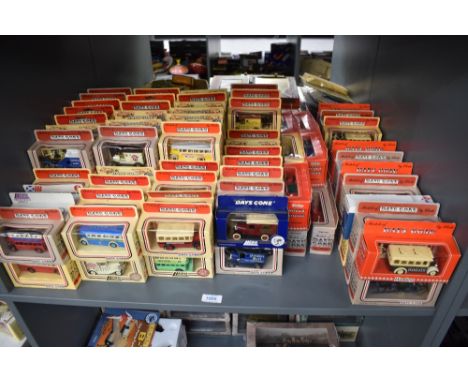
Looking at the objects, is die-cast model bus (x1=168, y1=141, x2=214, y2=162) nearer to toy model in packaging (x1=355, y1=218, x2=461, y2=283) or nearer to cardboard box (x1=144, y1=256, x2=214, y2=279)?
cardboard box (x1=144, y1=256, x2=214, y2=279)

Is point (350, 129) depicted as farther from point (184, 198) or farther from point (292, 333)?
point (292, 333)

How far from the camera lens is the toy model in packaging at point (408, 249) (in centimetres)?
86

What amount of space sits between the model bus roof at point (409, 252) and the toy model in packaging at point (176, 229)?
1.46ft

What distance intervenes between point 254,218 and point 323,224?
0.83ft

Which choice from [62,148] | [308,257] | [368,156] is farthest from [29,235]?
[368,156]

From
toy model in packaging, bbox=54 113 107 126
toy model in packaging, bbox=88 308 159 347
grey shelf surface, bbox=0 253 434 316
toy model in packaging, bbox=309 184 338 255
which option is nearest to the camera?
grey shelf surface, bbox=0 253 434 316

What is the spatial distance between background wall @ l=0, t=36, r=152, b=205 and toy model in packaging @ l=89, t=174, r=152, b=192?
23 centimetres

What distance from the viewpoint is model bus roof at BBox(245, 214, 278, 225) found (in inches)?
37.4

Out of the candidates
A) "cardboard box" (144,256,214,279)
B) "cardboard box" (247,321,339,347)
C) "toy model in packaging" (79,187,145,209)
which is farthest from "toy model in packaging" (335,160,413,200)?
"cardboard box" (247,321,339,347)

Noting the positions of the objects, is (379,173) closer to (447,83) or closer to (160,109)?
(447,83)

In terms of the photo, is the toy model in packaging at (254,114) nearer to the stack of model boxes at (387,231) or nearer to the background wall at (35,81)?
the stack of model boxes at (387,231)

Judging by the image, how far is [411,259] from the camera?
0.85 m

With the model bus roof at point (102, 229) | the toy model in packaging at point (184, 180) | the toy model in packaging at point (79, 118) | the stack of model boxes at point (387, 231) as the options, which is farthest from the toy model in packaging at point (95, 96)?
the stack of model boxes at point (387, 231)
